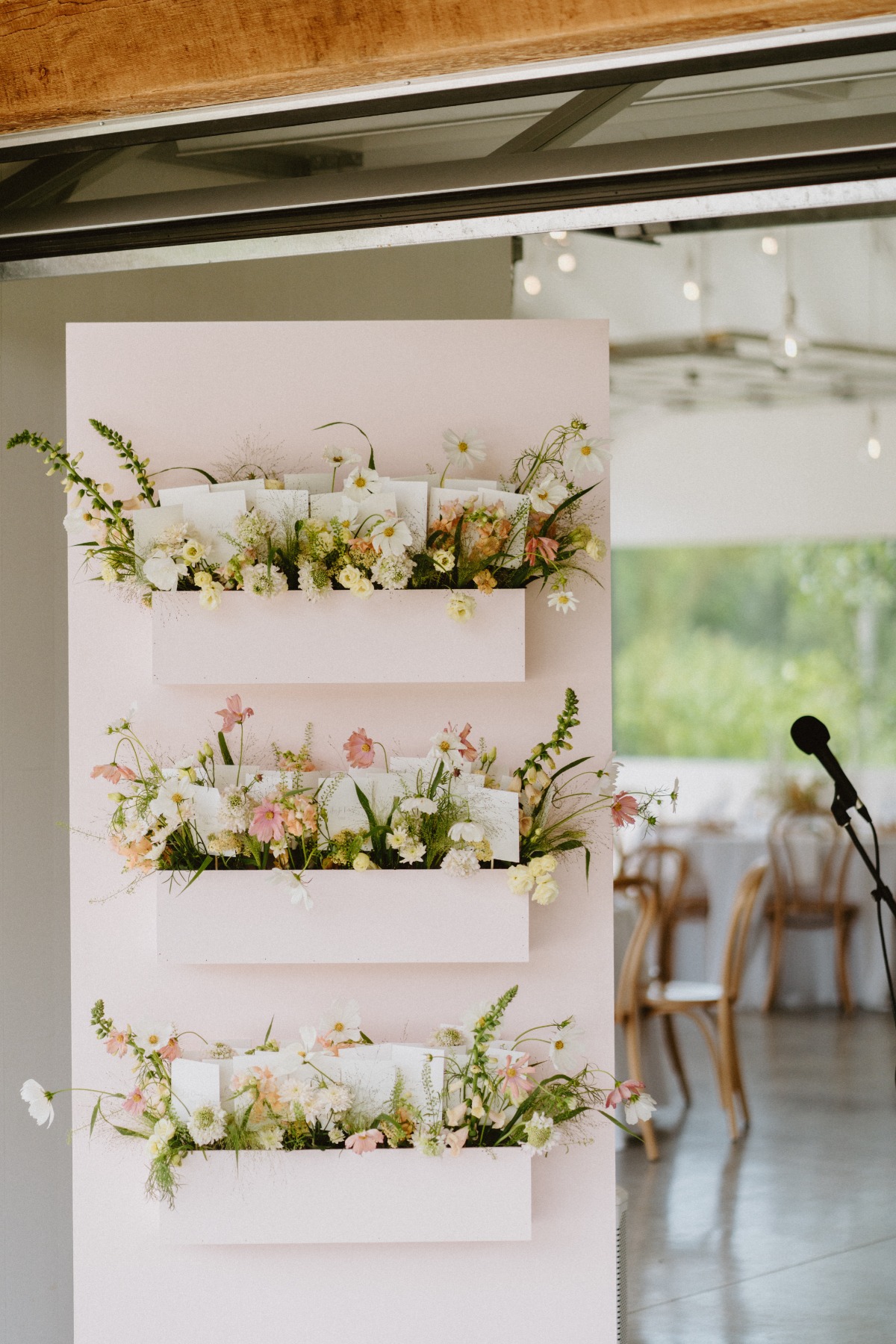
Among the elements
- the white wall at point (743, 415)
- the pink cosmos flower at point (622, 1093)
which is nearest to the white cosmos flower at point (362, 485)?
the pink cosmos flower at point (622, 1093)

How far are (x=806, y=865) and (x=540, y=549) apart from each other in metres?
5.19

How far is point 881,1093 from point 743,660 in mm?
6307

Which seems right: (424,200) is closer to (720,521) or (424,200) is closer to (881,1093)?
(881,1093)

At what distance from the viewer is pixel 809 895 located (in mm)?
6977

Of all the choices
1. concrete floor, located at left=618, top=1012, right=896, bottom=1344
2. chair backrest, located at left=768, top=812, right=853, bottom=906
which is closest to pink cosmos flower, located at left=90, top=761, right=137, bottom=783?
concrete floor, located at left=618, top=1012, right=896, bottom=1344

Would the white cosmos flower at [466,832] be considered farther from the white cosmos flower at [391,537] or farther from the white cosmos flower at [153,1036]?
the white cosmos flower at [153,1036]

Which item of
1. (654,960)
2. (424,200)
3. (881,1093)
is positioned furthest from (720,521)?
(424,200)

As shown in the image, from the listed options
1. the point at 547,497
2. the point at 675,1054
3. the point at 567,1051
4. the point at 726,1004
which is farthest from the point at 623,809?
the point at 675,1054

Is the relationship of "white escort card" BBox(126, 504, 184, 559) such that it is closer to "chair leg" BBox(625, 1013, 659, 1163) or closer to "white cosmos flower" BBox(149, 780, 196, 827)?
"white cosmos flower" BBox(149, 780, 196, 827)

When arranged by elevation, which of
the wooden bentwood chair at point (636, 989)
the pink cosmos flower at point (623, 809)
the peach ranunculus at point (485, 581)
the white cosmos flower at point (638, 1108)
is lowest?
the wooden bentwood chair at point (636, 989)

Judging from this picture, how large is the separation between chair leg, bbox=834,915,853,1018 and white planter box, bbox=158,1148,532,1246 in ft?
16.5

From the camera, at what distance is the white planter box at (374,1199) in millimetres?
2215

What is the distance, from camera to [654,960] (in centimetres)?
672

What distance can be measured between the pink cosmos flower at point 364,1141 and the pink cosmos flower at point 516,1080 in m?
0.22
